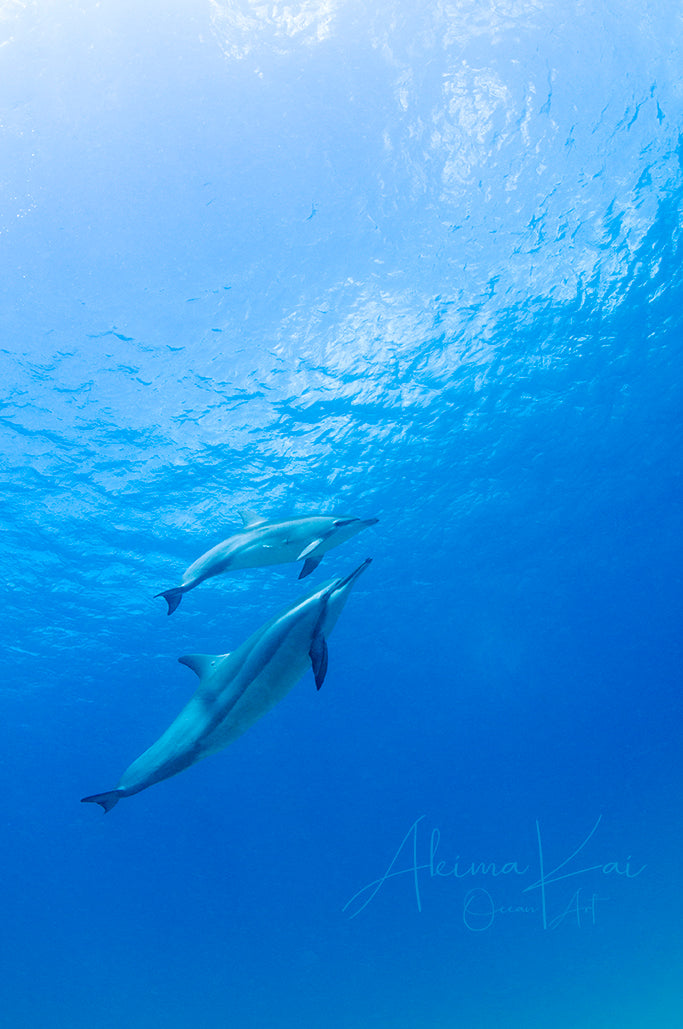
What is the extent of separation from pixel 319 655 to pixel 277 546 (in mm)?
1790

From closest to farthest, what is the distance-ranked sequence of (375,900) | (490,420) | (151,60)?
(151,60), (490,420), (375,900)

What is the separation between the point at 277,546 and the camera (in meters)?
3.66

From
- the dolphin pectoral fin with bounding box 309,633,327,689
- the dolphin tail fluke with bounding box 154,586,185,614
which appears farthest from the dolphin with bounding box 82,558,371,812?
the dolphin tail fluke with bounding box 154,586,185,614

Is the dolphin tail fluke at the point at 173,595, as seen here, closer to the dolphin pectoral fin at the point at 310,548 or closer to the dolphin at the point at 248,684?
A: the dolphin pectoral fin at the point at 310,548

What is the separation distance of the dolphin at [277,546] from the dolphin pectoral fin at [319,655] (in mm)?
1589

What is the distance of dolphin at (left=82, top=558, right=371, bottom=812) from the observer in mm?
1861

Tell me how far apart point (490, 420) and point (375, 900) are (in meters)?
41.3

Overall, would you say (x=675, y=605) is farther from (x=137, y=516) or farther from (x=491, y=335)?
(x=137, y=516)

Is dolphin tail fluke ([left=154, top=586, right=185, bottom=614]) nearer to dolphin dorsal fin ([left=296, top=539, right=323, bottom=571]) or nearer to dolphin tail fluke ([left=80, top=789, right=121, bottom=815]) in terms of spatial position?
dolphin dorsal fin ([left=296, top=539, right=323, bottom=571])

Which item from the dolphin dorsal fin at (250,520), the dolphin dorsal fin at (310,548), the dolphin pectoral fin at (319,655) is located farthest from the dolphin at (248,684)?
the dolphin dorsal fin at (250,520)

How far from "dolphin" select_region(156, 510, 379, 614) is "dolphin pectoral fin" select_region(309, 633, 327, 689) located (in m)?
1.59

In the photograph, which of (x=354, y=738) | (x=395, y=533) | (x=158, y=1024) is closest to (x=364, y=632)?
(x=395, y=533)

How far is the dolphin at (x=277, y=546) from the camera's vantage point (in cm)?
358

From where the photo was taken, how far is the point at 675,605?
1206 inches
